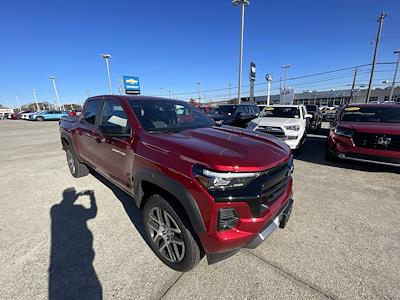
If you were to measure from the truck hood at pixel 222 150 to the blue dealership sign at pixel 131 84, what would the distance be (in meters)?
29.3

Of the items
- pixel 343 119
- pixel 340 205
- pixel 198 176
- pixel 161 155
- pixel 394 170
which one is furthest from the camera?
pixel 343 119

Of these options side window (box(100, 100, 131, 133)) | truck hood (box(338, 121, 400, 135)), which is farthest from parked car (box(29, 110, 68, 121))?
truck hood (box(338, 121, 400, 135))

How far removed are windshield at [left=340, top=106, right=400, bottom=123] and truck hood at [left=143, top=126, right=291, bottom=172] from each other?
187 inches

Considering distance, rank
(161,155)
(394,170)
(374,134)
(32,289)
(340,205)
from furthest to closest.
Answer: (394,170)
(374,134)
(340,205)
(161,155)
(32,289)

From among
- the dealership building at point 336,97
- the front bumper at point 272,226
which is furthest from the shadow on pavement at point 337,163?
the dealership building at point 336,97

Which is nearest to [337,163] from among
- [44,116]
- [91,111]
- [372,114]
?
[372,114]

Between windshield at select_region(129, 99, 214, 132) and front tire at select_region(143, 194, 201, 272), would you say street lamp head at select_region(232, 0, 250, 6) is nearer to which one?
windshield at select_region(129, 99, 214, 132)

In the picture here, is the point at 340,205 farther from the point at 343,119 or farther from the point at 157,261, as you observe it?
the point at 343,119

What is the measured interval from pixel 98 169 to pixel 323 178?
471cm

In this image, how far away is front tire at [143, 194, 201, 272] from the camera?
1948 millimetres

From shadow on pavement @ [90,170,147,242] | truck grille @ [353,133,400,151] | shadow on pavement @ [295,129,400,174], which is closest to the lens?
shadow on pavement @ [90,170,147,242]

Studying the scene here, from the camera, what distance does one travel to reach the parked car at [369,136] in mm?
4391

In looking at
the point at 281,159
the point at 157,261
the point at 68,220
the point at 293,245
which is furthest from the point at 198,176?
the point at 68,220

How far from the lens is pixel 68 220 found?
120 inches
